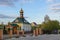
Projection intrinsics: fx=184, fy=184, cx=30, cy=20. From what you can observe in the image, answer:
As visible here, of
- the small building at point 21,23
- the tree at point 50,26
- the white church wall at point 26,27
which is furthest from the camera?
the tree at point 50,26

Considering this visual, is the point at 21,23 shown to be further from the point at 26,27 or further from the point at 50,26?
the point at 50,26

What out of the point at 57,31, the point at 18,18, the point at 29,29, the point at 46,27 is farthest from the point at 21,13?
the point at 57,31

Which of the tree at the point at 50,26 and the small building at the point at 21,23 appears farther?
the tree at the point at 50,26

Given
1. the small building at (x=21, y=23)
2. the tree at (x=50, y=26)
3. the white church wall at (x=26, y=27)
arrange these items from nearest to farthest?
the small building at (x=21, y=23) < the white church wall at (x=26, y=27) < the tree at (x=50, y=26)

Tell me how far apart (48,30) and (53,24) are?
8.22 feet

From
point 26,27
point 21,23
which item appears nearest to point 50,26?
point 26,27

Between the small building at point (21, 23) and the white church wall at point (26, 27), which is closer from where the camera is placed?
the small building at point (21, 23)

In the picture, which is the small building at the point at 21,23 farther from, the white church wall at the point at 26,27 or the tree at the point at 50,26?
the tree at the point at 50,26

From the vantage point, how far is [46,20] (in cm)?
5112

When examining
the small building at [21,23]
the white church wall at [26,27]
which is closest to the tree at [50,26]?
the white church wall at [26,27]

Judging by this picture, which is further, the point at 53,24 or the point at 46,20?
the point at 46,20

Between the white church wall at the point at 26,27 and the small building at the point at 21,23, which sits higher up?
the small building at the point at 21,23

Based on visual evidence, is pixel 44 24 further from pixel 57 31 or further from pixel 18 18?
pixel 18 18

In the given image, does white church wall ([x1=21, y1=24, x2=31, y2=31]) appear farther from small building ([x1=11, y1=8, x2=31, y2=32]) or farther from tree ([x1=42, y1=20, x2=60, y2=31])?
tree ([x1=42, y1=20, x2=60, y2=31])
